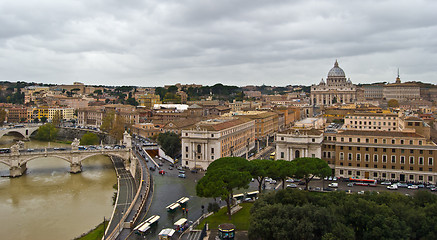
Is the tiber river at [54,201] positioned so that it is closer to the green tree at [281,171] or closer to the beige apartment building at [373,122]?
the green tree at [281,171]

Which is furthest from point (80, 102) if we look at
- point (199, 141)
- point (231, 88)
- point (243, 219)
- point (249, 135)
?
point (243, 219)

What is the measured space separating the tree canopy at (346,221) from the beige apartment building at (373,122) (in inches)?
904

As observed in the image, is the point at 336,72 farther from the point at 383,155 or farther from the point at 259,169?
the point at 259,169

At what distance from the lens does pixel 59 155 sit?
101 ft

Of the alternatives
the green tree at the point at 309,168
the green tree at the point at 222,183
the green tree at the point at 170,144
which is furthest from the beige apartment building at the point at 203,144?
the green tree at the point at 222,183

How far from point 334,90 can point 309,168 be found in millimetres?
86592

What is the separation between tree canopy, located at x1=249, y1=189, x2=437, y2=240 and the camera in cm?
1257

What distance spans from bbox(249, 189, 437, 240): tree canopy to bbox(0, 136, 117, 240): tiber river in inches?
412

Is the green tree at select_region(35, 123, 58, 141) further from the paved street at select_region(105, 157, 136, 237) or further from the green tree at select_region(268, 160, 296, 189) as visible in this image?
the green tree at select_region(268, 160, 296, 189)

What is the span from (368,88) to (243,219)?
90089mm

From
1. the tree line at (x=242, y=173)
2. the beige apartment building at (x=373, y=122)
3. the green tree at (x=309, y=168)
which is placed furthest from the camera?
the beige apartment building at (x=373, y=122)

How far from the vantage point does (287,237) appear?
12781 mm

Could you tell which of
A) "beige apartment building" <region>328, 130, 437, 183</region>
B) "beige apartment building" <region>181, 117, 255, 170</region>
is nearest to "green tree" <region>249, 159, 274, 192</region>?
"beige apartment building" <region>328, 130, 437, 183</region>

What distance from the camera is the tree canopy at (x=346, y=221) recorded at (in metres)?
12.6
